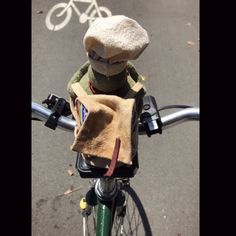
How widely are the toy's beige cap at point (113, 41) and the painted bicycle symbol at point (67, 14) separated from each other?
374 cm

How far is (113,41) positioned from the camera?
115 centimetres

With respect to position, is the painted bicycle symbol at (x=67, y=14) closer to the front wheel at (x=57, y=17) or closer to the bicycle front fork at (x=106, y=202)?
the front wheel at (x=57, y=17)

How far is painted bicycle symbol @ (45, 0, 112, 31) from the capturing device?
4.82 m

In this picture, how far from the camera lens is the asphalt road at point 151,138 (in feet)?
10.8

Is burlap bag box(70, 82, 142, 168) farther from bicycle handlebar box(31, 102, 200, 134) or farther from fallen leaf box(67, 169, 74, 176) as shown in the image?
fallen leaf box(67, 169, 74, 176)

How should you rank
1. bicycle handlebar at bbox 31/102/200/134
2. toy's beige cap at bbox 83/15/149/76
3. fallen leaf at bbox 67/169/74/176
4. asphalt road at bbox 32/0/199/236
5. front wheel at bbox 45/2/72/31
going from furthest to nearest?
front wheel at bbox 45/2/72/31
fallen leaf at bbox 67/169/74/176
asphalt road at bbox 32/0/199/236
bicycle handlebar at bbox 31/102/200/134
toy's beige cap at bbox 83/15/149/76

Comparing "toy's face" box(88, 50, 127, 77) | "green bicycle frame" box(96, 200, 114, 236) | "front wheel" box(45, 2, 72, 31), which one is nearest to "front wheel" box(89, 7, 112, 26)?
"front wheel" box(45, 2, 72, 31)

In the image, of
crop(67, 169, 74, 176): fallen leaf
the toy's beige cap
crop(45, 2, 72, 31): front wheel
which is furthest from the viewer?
crop(45, 2, 72, 31): front wheel

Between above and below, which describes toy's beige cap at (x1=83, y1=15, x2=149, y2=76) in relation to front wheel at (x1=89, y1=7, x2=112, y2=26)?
above

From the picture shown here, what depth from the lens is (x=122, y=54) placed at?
1202 mm

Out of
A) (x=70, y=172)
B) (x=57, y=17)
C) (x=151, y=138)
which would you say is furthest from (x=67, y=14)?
(x=70, y=172)

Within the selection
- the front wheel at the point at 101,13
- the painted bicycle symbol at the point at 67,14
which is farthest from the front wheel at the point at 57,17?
the front wheel at the point at 101,13

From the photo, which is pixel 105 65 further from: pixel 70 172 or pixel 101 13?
pixel 101 13

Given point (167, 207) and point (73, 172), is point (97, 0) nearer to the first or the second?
point (73, 172)
